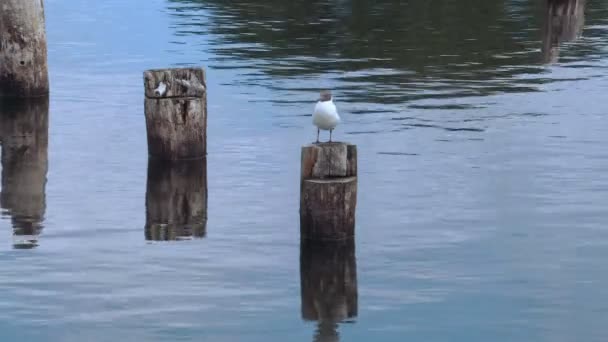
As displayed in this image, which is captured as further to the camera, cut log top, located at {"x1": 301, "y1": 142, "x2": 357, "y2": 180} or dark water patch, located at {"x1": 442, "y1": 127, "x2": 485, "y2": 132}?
dark water patch, located at {"x1": 442, "y1": 127, "x2": 485, "y2": 132}

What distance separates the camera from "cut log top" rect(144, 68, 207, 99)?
17.2 meters

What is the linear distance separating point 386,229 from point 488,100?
8398mm

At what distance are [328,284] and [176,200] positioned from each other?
12.6 ft

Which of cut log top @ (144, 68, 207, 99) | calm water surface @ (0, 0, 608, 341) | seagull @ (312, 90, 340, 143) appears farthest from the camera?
cut log top @ (144, 68, 207, 99)

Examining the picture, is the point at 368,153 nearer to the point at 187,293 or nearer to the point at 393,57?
the point at 187,293

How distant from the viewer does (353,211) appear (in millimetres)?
14000

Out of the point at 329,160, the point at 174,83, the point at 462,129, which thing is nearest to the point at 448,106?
the point at 462,129

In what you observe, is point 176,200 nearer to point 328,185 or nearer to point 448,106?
point 328,185

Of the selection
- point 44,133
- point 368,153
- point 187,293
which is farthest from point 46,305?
point 44,133

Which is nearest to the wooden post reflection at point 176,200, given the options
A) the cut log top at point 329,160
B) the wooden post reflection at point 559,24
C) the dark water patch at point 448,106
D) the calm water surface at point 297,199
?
the calm water surface at point 297,199

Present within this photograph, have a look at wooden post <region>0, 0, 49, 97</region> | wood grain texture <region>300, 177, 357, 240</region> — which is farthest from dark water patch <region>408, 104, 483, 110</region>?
wood grain texture <region>300, 177, 357, 240</region>

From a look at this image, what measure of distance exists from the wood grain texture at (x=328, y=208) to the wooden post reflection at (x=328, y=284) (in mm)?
95

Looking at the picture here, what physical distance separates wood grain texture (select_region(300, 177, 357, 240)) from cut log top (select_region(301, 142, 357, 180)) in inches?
2.8

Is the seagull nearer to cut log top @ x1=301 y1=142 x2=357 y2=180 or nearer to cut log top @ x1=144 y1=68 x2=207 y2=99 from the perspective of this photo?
cut log top @ x1=301 y1=142 x2=357 y2=180
